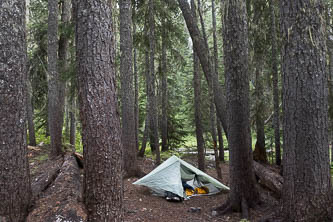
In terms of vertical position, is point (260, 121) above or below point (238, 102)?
below

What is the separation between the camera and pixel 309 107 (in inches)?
166

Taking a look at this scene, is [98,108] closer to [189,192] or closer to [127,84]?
[189,192]

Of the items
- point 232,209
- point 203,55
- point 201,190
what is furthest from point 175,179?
point 203,55

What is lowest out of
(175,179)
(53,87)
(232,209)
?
(232,209)

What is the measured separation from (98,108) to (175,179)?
4.45 meters

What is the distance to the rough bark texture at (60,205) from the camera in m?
4.19

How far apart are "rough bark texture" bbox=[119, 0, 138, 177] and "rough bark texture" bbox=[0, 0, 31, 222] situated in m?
4.51

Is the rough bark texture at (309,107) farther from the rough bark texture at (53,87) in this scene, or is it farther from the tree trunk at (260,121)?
the rough bark texture at (53,87)

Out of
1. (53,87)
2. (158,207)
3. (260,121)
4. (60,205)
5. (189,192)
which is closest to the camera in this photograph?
(60,205)

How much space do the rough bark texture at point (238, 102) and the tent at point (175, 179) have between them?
1842 millimetres

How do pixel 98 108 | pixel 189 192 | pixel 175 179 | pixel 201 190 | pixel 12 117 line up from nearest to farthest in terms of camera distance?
1. pixel 98 108
2. pixel 12 117
3. pixel 175 179
4. pixel 189 192
5. pixel 201 190

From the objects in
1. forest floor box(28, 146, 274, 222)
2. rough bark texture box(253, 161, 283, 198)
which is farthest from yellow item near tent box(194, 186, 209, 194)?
rough bark texture box(253, 161, 283, 198)

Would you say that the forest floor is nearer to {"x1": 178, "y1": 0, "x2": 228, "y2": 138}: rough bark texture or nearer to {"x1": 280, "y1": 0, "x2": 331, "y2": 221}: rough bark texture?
{"x1": 280, "y1": 0, "x2": 331, "y2": 221}: rough bark texture

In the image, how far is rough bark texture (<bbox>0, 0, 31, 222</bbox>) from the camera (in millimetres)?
4273
